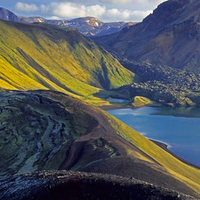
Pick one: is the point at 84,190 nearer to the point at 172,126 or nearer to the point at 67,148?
the point at 67,148

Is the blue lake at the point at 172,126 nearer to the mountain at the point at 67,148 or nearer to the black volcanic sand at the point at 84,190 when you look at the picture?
the mountain at the point at 67,148

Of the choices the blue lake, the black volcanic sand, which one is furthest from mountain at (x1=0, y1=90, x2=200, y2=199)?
the blue lake

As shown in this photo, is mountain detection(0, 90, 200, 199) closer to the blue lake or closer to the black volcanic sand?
the black volcanic sand

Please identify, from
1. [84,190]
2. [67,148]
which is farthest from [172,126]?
[84,190]

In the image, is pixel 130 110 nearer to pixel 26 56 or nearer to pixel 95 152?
pixel 26 56

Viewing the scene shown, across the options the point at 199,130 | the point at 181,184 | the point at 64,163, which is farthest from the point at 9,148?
the point at 199,130
